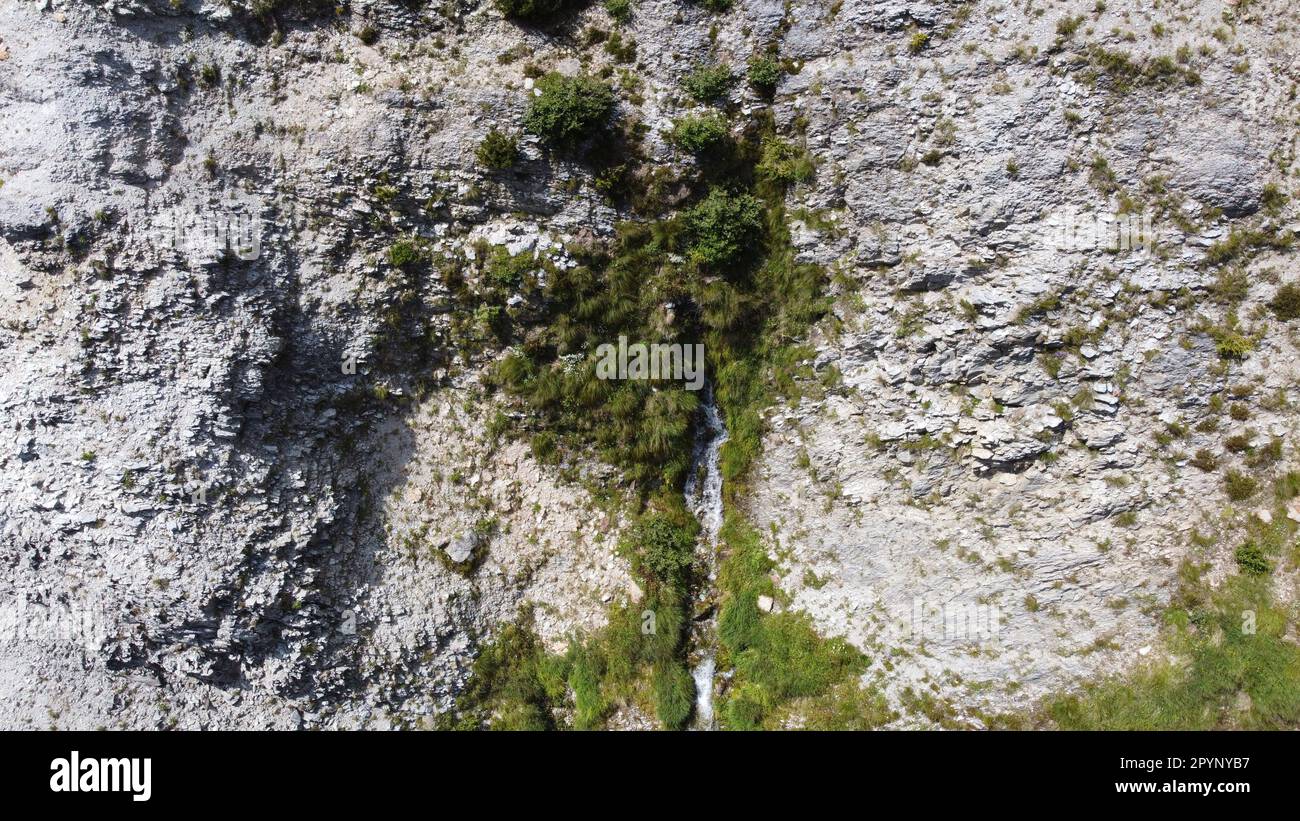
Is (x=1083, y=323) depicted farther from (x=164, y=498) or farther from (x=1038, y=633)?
(x=164, y=498)

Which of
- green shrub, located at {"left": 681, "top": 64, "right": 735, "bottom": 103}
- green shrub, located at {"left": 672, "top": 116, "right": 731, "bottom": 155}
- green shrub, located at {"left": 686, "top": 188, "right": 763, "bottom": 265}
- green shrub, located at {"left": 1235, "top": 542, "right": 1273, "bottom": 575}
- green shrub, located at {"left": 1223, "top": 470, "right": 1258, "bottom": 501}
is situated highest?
green shrub, located at {"left": 681, "top": 64, "right": 735, "bottom": 103}

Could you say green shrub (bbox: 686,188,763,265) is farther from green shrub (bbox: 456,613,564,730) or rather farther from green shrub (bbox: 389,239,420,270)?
green shrub (bbox: 456,613,564,730)

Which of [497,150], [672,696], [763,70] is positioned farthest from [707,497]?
[763,70]

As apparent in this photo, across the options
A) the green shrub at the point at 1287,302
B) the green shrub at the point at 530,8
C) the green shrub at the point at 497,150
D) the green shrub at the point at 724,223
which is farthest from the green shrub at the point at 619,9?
the green shrub at the point at 1287,302

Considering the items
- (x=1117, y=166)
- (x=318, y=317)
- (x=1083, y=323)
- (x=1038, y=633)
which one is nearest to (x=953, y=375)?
(x=1083, y=323)

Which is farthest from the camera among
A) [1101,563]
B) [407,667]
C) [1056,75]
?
[407,667]

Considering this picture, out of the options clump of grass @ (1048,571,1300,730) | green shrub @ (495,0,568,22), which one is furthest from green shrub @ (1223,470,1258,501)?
green shrub @ (495,0,568,22)
